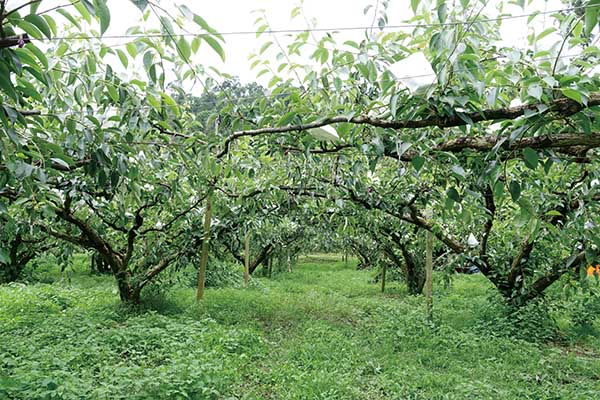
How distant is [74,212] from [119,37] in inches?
143

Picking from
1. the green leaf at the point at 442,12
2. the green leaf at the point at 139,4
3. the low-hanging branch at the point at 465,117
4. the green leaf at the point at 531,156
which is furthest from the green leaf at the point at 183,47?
the green leaf at the point at 531,156

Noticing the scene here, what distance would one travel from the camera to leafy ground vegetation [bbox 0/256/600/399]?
2.97 meters

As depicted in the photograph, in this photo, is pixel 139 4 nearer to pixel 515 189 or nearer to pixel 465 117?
pixel 465 117

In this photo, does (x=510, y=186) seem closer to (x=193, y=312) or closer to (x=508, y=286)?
(x=508, y=286)

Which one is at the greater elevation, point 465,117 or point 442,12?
point 442,12

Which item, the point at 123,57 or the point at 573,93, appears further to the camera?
the point at 123,57

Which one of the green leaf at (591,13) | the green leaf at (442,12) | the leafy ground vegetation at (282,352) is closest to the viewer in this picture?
the green leaf at (591,13)

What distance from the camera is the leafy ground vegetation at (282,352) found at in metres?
2.97

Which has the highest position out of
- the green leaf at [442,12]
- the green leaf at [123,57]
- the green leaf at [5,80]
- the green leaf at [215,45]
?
the green leaf at [442,12]

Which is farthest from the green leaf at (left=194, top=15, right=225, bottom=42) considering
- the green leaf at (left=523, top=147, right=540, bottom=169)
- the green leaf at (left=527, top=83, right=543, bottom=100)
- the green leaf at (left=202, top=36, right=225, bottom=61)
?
the green leaf at (left=523, top=147, right=540, bottom=169)

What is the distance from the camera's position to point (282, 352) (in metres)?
4.18

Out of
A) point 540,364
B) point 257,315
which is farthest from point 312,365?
point 257,315

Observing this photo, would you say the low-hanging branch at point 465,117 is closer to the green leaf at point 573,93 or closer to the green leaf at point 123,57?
the green leaf at point 573,93

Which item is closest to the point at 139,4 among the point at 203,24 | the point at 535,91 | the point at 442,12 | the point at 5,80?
the point at 203,24
